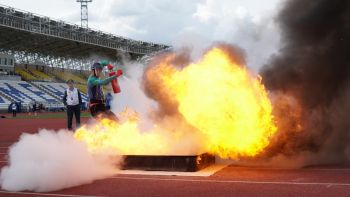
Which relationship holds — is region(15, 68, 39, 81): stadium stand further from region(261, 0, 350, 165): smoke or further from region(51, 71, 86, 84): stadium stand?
region(261, 0, 350, 165): smoke

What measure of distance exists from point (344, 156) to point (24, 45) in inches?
2335

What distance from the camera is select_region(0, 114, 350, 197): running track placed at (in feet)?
24.3

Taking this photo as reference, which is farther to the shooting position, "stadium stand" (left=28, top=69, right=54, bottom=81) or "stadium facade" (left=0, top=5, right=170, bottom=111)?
"stadium stand" (left=28, top=69, right=54, bottom=81)

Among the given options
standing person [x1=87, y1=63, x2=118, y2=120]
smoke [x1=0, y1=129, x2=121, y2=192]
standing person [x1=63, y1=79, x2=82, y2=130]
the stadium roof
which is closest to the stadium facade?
the stadium roof

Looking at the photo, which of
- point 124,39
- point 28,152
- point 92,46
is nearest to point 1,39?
point 92,46

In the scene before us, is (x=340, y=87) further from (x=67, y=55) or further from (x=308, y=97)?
(x=67, y=55)

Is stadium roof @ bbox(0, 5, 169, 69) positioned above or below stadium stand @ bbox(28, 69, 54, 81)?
Result: above

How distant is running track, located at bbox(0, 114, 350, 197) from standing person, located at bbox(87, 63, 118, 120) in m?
2.08

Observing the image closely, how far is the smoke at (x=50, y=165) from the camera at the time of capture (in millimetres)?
8211

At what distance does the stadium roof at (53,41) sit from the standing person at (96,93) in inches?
1523

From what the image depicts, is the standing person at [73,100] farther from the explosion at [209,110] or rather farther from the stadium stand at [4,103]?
the stadium stand at [4,103]

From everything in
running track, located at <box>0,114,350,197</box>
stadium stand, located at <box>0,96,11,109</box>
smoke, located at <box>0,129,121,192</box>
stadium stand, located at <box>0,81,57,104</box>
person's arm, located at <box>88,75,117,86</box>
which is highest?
stadium stand, located at <box>0,81,57,104</box>

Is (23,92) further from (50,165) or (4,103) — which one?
(50,165)

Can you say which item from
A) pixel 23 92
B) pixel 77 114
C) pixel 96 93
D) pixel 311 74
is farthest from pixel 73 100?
pixel 23 92
